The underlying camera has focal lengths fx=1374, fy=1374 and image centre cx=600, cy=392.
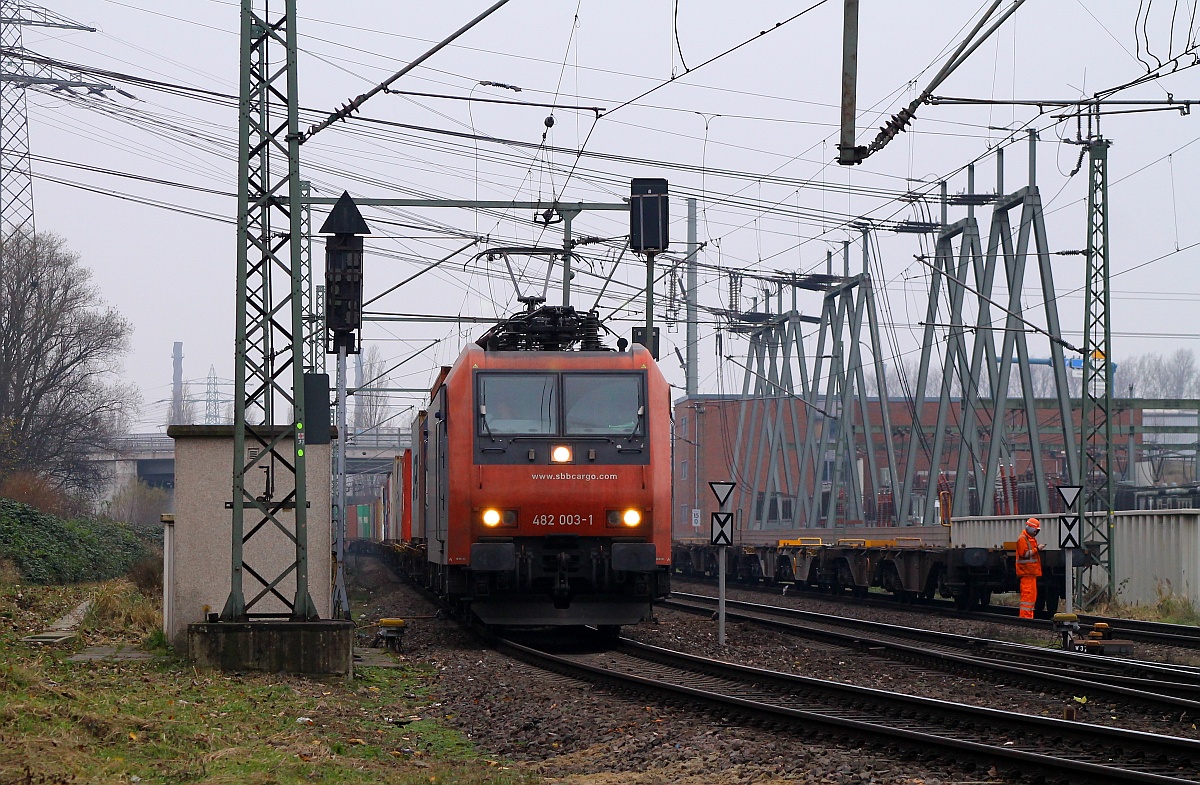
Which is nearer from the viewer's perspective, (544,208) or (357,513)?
(544,208)

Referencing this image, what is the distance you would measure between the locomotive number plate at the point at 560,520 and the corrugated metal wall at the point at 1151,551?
11913mm

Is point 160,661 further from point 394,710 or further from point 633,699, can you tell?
point 633,699

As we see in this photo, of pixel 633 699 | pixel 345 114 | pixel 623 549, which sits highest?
pixel 345 114

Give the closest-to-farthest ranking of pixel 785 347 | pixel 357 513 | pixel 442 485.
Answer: pixel 442 485, pixel 785 347, pixel 357 513

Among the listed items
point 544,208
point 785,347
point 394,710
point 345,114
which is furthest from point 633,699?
point 785,347

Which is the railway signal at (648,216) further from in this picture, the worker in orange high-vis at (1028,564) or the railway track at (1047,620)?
the railway track at (1047,620)

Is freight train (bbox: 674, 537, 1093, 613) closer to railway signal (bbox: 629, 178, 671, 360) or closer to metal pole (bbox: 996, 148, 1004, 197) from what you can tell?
railway signal (bbox: 629, 178, 671, 360)

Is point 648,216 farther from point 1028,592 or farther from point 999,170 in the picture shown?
point 999,170

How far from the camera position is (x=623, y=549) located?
49.6 ft

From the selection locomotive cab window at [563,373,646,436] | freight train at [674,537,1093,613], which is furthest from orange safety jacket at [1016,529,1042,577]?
locomotive cab window at [563,373,646,436]

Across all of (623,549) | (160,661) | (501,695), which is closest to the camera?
(501,695)

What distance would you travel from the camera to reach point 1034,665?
14352mm

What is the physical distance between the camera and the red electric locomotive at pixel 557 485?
15.3 m

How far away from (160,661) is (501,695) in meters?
3.64
